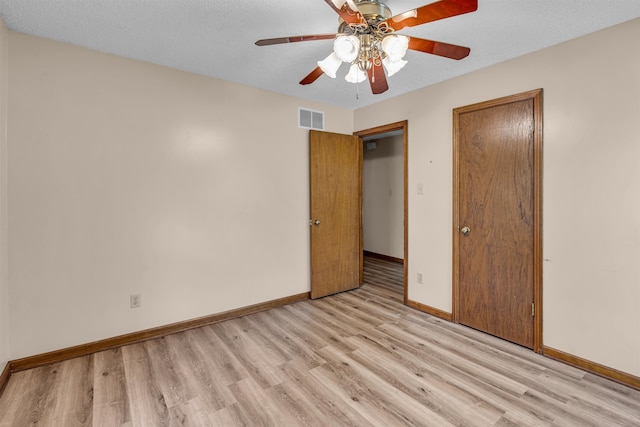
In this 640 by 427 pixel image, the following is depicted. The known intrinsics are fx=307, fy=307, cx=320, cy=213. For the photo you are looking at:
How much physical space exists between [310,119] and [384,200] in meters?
2.85

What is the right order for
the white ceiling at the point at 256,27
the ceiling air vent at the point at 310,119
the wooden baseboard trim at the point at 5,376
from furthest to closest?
the ceiling air vent at the point at 310,119
the wooden baseboard trim at the point at 5,376
the white ceiling at the point at 256,27

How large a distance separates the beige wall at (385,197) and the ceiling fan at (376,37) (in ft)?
13.2

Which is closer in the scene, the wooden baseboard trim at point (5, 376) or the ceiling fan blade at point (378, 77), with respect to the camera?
the ceiling fan blade at point (378, 77)

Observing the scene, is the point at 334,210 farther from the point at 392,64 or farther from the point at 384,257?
the point at 384,257

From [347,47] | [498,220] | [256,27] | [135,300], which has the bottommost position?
[135,300]

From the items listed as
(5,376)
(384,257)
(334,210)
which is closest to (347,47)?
(334,210)

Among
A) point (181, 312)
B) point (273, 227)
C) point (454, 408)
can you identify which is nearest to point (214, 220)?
point (273, 227)

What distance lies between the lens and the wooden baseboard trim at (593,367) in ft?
6.79

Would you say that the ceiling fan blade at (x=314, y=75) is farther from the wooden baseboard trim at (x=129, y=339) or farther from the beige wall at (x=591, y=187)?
the wooden baseboard trim at (x=129, y=339)

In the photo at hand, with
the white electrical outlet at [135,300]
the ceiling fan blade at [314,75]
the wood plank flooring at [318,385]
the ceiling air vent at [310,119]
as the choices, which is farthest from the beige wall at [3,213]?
the ceiling air vent at [310,119]

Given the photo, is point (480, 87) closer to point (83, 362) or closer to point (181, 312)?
point (181, 312)

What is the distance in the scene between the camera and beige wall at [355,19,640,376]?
2084 mm

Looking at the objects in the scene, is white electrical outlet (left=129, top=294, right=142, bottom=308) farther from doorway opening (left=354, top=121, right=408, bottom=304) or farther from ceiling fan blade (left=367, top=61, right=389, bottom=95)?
doorway opening (left=354, top=121, right=408, bottom=304)

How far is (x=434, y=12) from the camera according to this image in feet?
4.67
